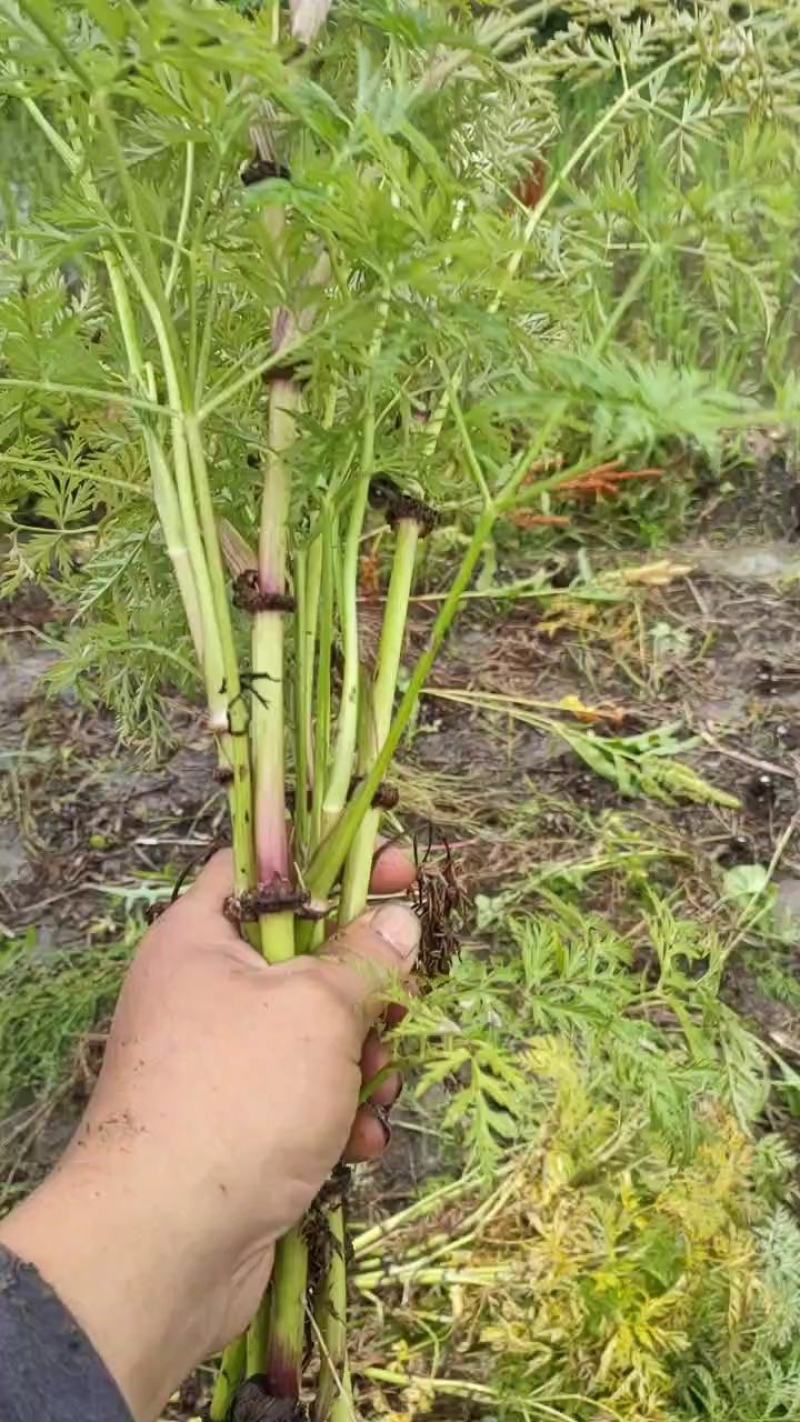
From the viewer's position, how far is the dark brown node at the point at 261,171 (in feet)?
2.57

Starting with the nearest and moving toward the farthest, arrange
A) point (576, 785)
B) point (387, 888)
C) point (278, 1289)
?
1. point (278, 1289)
2. point (387, 888)
3. point (576, 785)

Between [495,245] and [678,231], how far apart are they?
122mm

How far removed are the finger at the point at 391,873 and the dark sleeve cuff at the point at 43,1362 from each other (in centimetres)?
48

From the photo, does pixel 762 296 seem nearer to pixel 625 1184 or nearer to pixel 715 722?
pixel 625 1184

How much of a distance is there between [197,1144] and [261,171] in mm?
633

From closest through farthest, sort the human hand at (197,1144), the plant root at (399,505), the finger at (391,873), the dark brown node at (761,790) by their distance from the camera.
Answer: the human hand at (197,1144)
the plant root at (399,505)
the finger at (391,873)
the dark brown node at (761,790)

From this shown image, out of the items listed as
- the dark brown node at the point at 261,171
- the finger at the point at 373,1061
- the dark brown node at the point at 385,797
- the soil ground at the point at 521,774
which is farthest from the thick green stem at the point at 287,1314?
the dark brown node at the point at 261,171

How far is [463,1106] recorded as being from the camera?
740 millimetres

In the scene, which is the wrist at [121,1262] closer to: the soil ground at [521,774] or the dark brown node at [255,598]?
the dark brown node at [255,598]

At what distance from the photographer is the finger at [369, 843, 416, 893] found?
1.11 m

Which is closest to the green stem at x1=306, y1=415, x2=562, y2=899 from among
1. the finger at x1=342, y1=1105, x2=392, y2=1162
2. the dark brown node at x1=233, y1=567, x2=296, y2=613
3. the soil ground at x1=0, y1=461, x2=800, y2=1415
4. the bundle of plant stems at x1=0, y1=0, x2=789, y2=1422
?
the bundle of plant stems at x1=0, y1=0, x2=789, y2=1422

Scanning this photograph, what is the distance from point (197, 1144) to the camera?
792 millimetres

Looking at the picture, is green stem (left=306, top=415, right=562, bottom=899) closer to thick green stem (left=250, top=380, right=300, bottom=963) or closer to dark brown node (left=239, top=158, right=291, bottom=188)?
thick green stem (left=250, top=380, right=300, bottom=963)

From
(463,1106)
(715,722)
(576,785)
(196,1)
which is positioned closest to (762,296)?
(196,1)
